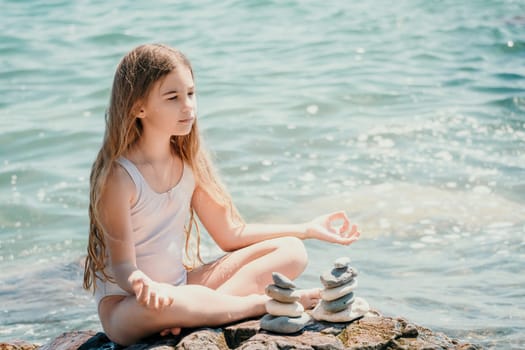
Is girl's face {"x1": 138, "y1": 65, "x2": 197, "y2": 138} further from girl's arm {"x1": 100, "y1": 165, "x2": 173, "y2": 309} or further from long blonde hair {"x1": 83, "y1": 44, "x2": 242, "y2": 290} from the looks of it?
girl's arm {"x1": 100, "y1": 165, "x2": 173, "y2": 309}

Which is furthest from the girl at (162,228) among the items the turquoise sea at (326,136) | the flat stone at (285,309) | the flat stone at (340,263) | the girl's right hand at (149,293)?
the turquoise sea at (326,136)

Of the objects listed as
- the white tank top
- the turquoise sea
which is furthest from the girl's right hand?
the turquoise sea

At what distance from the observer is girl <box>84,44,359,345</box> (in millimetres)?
3705

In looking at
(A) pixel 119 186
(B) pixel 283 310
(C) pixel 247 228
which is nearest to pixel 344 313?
(B) pixel 283 310

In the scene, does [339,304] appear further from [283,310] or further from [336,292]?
[283,310]

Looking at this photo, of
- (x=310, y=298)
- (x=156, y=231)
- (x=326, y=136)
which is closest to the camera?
(x=310, y=298)

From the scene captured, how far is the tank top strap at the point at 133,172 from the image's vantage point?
390 centimetres

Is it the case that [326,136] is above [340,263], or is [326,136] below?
below

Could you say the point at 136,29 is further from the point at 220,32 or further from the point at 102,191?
the point at 102,191

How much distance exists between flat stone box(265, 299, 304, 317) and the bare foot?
18 cm

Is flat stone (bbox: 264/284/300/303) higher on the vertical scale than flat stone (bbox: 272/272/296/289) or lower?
lower

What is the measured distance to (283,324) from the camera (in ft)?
11.7

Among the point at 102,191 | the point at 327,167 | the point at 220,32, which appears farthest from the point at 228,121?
the point at 102,191

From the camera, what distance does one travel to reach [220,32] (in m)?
13.8
